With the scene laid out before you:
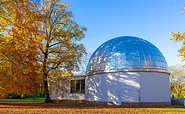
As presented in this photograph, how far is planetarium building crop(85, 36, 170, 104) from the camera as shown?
2586 cm

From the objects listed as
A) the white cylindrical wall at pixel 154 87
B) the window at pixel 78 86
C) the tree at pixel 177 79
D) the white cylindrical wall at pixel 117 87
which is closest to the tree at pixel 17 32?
the white cylindrical wall at pixel 117 87

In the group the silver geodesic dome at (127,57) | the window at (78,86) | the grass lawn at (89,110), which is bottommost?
the grass lawn at (89,110)

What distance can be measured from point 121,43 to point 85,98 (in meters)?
9.17

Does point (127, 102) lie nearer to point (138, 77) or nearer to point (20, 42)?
point (138, 77)

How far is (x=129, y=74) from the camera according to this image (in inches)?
1028

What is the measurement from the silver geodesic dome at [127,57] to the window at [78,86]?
204 inches

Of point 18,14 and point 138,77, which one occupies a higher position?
point 18,14

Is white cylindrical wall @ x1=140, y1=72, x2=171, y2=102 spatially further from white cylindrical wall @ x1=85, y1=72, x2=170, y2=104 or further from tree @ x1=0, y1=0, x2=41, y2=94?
tree @ x1=0, y1=0, x2=41, y2=94

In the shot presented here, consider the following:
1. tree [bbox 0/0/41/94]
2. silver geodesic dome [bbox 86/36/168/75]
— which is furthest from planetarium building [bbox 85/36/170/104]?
tree [bbox 0/0/41/94]

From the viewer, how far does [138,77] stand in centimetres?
2575

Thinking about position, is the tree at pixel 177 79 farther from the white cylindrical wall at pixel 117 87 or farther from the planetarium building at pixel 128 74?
the white cylindrical wall at pixel 117 87

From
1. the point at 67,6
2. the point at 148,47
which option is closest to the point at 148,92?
the point at 148,47

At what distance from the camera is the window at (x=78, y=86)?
1356 inches

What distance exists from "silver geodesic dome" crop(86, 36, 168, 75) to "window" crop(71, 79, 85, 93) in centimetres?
518
